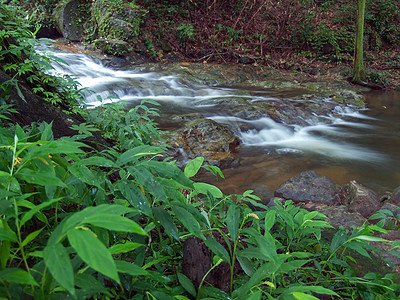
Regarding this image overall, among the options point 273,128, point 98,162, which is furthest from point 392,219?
point 273,128

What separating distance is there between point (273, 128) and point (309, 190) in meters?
3.25

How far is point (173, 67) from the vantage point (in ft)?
38.3

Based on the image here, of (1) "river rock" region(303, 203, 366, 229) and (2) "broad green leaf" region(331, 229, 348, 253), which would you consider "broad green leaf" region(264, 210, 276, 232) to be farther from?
(1) "river rock" region(303, 203, 366, 229)

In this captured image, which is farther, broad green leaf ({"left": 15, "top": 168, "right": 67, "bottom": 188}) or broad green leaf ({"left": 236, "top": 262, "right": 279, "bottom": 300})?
broad green leaf ({"left": 236, "top": 262, "right": 279, "bottom": 300})

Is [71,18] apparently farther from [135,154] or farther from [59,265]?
[59,265]

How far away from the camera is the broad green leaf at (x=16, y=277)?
2.53 feet

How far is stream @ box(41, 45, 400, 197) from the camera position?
5215 millimetres

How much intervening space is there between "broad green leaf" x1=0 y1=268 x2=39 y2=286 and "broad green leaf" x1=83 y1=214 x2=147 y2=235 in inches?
8.7

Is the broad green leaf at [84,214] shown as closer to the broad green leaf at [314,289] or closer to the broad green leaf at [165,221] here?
the broad green leaf at [165,221]

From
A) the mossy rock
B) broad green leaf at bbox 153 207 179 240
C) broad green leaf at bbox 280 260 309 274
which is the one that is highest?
the mossy rock

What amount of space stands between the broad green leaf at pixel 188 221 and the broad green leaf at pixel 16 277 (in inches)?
23.3

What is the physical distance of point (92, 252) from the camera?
0.69 meters

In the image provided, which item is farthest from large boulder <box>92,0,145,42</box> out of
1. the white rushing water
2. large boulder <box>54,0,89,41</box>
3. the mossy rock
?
the white rushing water

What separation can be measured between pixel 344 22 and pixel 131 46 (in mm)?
10263
